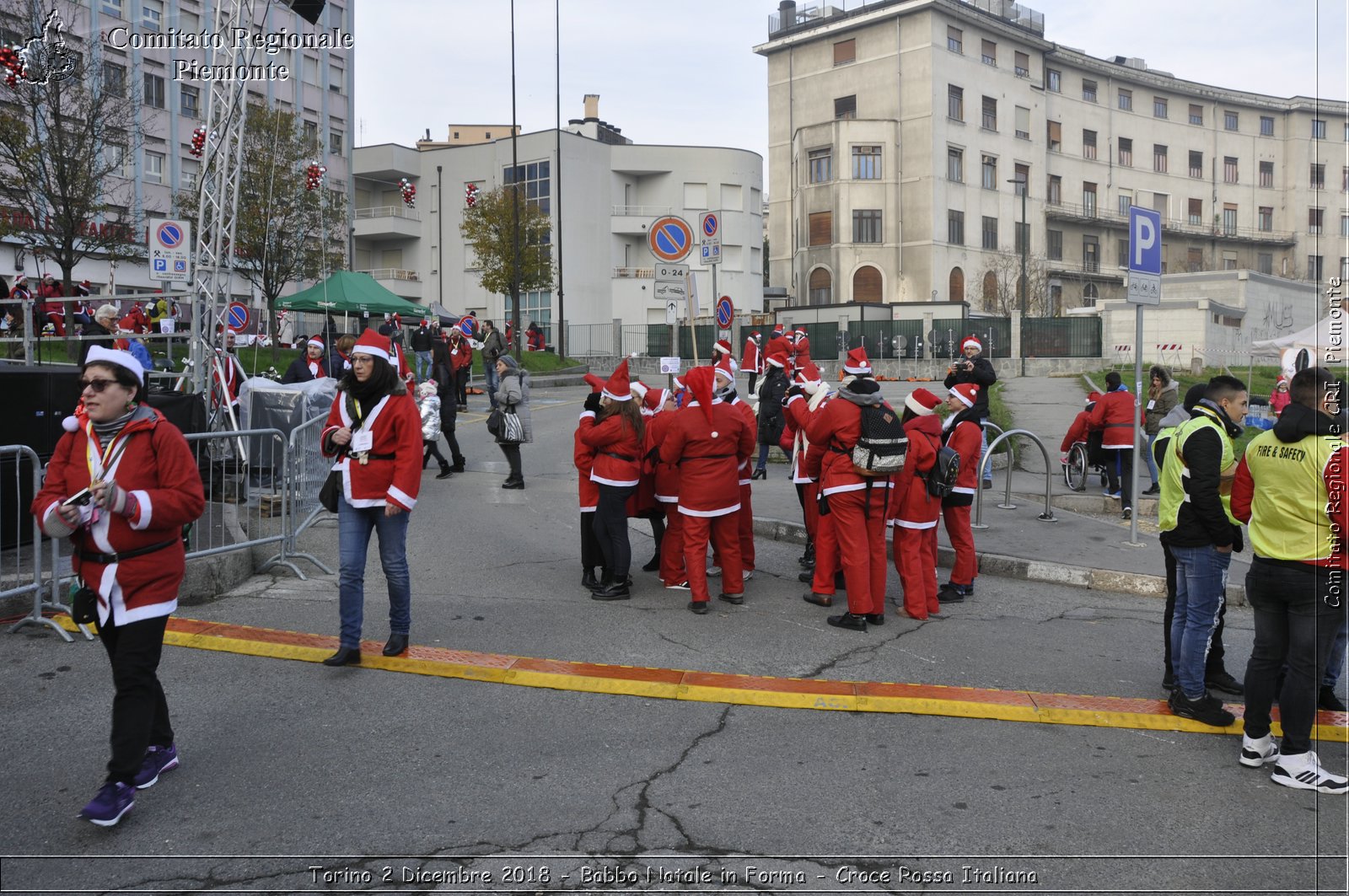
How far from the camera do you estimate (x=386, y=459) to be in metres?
6.42

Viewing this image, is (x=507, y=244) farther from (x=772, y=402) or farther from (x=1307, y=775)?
(x=1307, y=775)

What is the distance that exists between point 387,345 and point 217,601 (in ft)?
8.88

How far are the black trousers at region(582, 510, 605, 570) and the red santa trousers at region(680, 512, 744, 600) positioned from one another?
32.6 inches

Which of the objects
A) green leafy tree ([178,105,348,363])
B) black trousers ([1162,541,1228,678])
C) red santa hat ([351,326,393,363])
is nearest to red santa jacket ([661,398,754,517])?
red santa hat ([351,326,393,363])

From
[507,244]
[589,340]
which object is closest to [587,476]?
[507,244]

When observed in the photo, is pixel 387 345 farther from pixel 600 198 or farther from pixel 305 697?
pixel 600 198

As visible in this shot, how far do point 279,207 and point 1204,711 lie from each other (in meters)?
30.4

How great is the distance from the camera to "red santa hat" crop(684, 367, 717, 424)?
7.84 metres

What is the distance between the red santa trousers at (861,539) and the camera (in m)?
7.53

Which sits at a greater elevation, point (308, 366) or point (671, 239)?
point (671, 239)

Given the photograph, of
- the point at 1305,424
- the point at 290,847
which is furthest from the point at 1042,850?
the point at 290,847

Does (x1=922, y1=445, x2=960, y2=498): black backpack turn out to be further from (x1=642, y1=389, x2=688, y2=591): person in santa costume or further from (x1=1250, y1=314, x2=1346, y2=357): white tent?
(x1=1250, y1=314, x2=1346, y2=357): white tent

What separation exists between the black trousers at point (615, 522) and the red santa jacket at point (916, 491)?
2066 mm

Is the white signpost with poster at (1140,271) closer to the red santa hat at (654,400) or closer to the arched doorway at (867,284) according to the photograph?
the red santa hat at (654,400)
